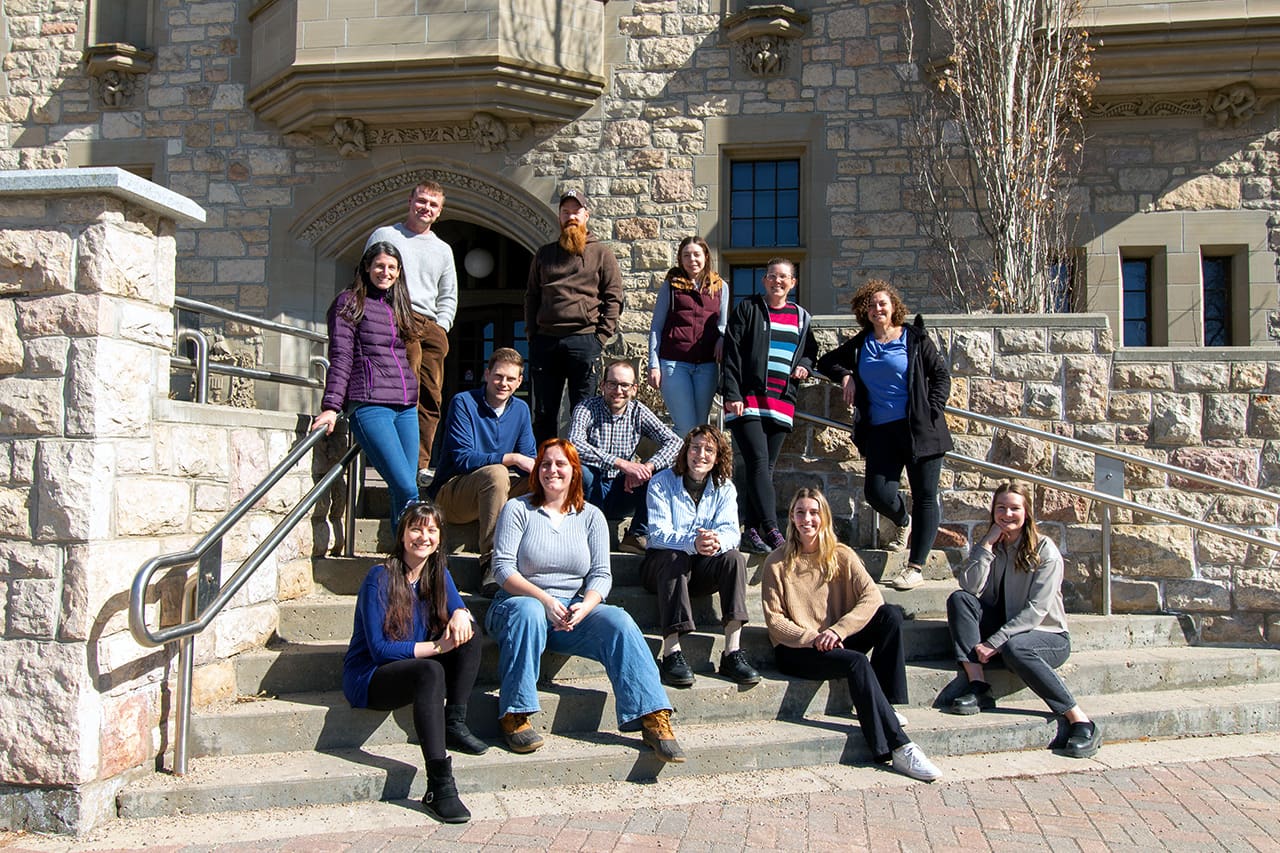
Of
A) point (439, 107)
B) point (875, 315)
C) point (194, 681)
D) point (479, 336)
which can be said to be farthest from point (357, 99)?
point (194, 681)

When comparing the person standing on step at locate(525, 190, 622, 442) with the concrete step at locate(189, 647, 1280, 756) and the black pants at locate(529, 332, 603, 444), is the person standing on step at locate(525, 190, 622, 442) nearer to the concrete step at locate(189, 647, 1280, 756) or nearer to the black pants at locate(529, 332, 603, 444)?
the black pants at locate(529, 332, 603, 444)

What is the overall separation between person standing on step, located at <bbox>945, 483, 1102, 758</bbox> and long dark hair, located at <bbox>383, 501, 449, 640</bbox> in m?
2.46

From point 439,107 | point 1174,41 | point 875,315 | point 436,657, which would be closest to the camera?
point 436,657

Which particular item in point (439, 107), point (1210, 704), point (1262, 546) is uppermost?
point (439, 107)

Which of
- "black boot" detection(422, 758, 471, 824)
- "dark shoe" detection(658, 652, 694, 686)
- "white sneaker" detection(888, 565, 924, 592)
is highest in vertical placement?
"white sneaker" detection(888, 565, 924, 592)

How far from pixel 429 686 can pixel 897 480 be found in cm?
291

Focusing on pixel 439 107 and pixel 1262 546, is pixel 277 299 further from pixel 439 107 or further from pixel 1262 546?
pixel 1262 546

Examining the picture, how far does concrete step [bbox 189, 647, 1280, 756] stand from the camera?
4.29 m

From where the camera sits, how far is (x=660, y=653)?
4.95 metres

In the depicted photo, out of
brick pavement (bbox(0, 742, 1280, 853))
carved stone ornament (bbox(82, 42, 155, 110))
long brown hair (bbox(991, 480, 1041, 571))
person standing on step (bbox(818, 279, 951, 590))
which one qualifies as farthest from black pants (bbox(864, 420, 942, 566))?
carved stone ornament (bbox(82, 42, 155, 110))

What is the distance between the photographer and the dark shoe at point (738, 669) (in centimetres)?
473

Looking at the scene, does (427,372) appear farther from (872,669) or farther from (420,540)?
(872,669)

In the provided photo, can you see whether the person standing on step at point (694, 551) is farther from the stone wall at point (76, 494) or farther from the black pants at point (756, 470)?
the stone wall at point (76, 494)

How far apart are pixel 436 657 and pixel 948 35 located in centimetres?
721
